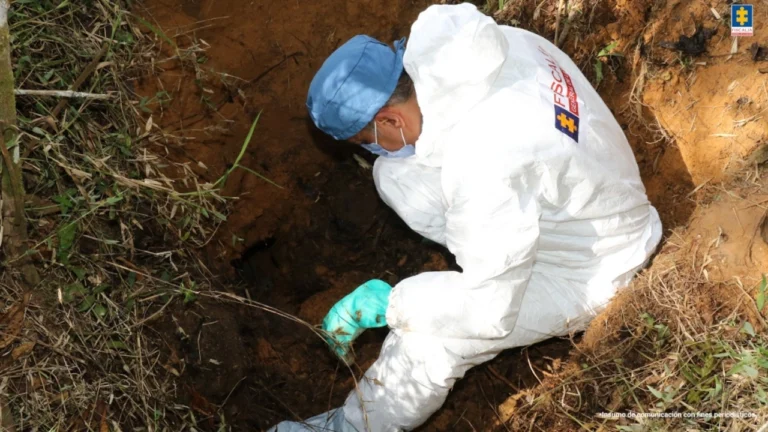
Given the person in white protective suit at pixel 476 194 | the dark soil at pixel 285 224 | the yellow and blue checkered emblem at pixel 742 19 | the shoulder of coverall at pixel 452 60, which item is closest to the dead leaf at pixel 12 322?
the dark soil at pixel 285 224

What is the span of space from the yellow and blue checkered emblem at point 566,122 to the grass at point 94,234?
1.37 metres

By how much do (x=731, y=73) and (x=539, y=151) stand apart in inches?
47.3

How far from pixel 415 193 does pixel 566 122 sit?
71cm

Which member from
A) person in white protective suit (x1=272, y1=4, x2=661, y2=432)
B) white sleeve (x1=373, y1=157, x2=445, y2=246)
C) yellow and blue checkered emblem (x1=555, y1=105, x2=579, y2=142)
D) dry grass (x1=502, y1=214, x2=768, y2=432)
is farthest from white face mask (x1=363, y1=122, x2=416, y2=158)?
dry grass (x1=502, y1=214, x2=768, y2=432)

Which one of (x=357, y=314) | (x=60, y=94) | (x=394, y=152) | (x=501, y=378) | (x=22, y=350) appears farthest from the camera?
(x=501, y=378)

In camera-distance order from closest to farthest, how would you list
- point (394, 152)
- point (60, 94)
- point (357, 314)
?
1. point (60, 94)
2. point (394, 152)
3. point (357, 314)

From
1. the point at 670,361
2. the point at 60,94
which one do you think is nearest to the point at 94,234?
the point at 60,94

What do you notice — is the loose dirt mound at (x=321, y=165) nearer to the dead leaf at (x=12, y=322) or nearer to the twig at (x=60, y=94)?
the twig at (x=60, y=94)

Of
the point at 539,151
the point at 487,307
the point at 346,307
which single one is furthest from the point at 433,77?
the point at 346,307

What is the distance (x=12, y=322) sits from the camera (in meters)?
2.34

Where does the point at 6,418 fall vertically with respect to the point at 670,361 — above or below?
below

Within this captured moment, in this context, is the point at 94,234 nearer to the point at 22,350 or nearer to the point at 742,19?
the point at 22,350

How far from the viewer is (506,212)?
2.17 m

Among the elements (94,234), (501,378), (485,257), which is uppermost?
(485,257)
